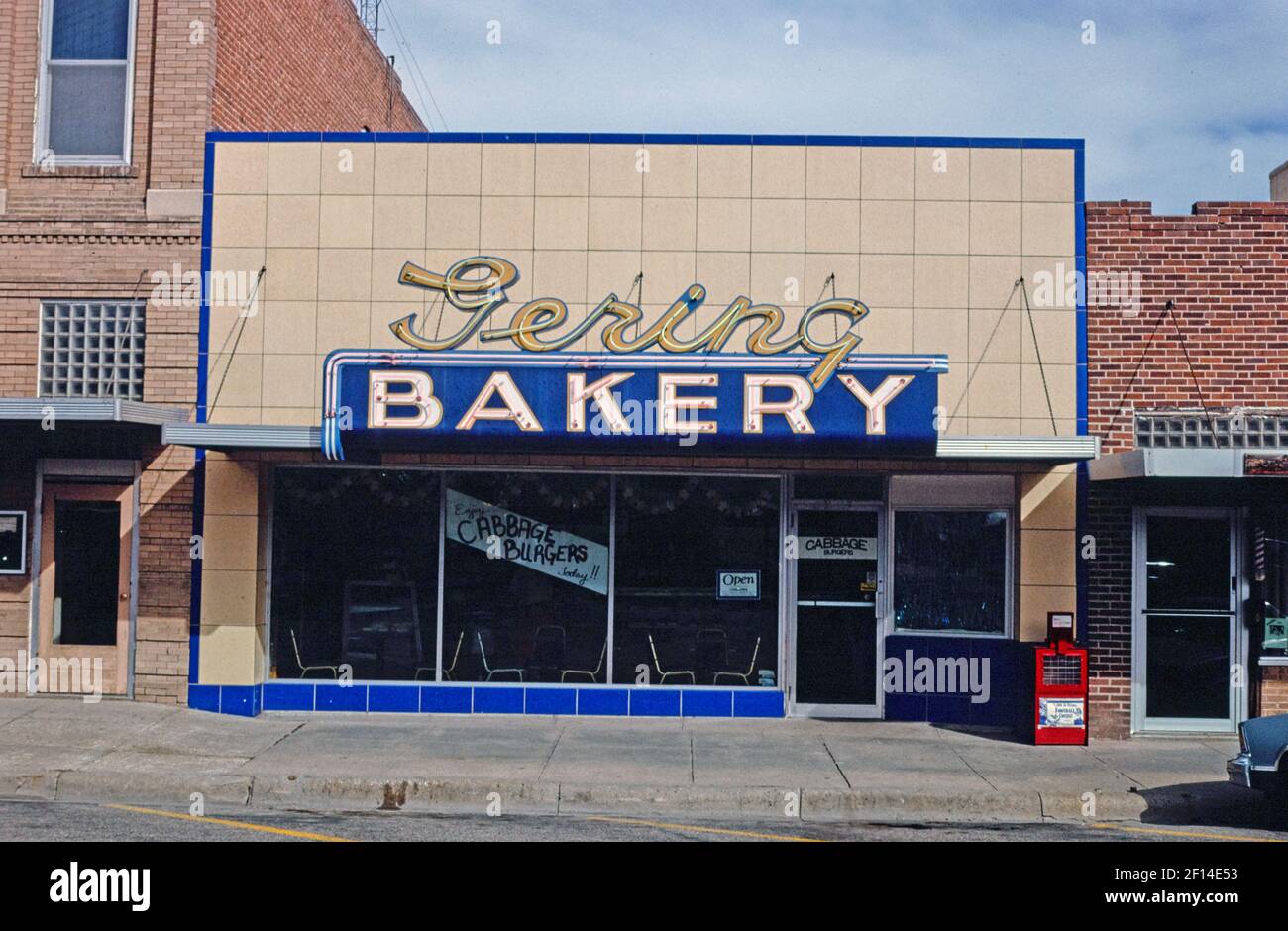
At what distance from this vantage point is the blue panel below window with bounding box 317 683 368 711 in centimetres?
1477

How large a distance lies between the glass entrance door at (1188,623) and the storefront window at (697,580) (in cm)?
400

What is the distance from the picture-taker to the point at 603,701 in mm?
14773

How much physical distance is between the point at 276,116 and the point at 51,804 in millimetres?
10236

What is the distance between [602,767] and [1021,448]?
5176mm

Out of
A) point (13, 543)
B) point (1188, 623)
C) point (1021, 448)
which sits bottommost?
point (1188, 623)

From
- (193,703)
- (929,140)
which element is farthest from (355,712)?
(929,140)

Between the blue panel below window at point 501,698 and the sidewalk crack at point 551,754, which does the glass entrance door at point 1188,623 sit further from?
the blue panel below window at point 501,698

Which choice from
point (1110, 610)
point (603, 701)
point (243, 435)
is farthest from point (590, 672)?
point (1110, 610)

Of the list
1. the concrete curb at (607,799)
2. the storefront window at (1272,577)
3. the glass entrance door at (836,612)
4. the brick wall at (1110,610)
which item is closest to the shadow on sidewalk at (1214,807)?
the concrete curb at (607,799)

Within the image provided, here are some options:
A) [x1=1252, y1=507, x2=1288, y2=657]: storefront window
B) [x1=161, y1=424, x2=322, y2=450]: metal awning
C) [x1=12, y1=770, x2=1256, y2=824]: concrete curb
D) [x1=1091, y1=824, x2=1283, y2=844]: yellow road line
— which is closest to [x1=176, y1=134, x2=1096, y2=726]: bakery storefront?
[x1=161, y1=424, x2=322, y2=450]: metal awning

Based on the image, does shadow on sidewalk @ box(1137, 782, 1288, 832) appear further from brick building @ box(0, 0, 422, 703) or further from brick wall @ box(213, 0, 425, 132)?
brick wall @ box(213, 0, 425, 132)

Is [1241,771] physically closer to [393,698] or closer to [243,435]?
[393,698]

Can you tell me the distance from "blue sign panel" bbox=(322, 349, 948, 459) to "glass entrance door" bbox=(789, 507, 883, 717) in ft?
5.85
